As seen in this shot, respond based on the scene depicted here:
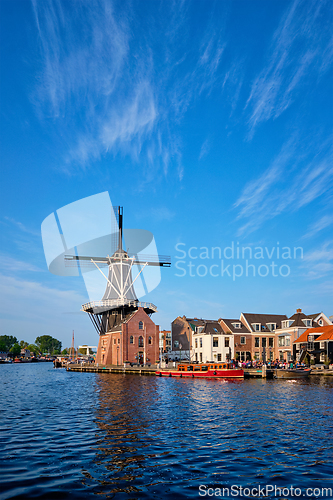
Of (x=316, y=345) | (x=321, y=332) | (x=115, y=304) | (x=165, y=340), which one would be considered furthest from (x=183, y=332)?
(x=165, y=340)

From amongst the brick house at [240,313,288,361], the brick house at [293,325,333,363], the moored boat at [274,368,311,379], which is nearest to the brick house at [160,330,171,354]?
the brick house at [240,313,288,361]

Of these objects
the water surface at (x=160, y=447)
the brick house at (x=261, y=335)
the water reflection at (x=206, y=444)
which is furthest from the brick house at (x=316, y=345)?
the water surface at (x=160, y=447)

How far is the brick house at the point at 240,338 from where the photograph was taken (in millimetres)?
85812

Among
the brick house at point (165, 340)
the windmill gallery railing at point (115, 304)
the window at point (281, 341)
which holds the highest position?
the windmill gallery railing at point (115, 304)

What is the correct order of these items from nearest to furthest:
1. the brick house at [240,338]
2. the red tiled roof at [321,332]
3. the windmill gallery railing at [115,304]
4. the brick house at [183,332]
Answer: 1. the red tiled roof at [321,332]
2. the windmill gallery railing at [115,304]
3. the brick house at [240,338]
4. the brick house at [183,332]

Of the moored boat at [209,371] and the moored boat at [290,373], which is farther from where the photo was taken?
the moored boat at [290,373]

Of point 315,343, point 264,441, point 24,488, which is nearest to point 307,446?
point 264,441

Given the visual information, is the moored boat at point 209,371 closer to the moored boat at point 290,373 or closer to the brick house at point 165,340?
the moored boat at point 290,373

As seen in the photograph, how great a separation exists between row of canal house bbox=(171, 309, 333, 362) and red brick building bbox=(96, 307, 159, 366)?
10806 mm

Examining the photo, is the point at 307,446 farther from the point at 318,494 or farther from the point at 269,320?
the point at 269,320

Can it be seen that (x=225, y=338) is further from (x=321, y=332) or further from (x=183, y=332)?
(x=321, y=332)

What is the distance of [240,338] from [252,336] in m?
2.92

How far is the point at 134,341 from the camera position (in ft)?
273

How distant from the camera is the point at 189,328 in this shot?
10025 centimetres
